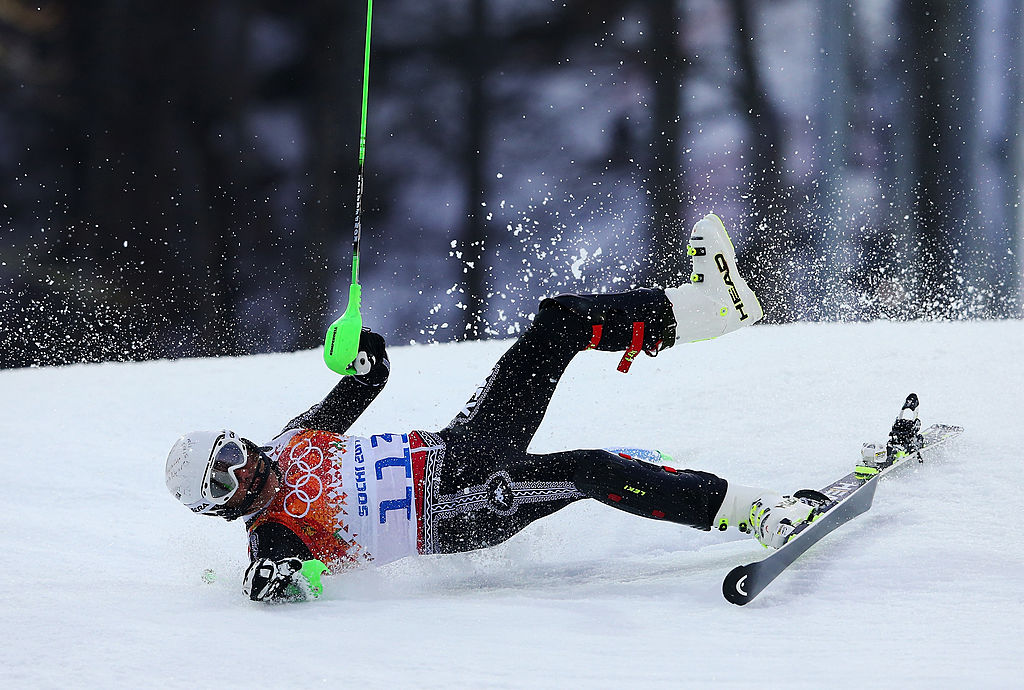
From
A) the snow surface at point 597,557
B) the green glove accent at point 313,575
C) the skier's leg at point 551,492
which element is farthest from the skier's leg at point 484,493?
the green glove accent at point 313,575

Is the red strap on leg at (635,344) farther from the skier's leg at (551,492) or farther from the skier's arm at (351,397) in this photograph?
the skier's arm at (351,397)

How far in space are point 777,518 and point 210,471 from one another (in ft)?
3.35

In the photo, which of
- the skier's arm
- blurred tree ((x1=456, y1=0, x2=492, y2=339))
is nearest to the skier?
the skier's arm

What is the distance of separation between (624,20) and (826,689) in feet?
21.7

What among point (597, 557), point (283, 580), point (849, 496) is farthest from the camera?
point (597, 557)

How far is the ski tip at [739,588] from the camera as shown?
1487mm

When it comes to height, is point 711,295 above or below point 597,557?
above

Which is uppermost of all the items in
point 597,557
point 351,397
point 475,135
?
point 475,135

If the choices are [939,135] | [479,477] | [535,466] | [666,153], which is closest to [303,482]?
[479,477]

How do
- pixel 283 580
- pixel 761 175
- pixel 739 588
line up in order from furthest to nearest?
1. pixel 761 175
2. pixel 283 580
3. pixel 739 588

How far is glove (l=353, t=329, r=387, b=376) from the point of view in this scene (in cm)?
203

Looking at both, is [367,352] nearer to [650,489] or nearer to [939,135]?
[650,489]

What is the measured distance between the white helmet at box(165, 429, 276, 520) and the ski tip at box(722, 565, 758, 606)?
2.70 feet

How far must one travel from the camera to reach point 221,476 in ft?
5.42
